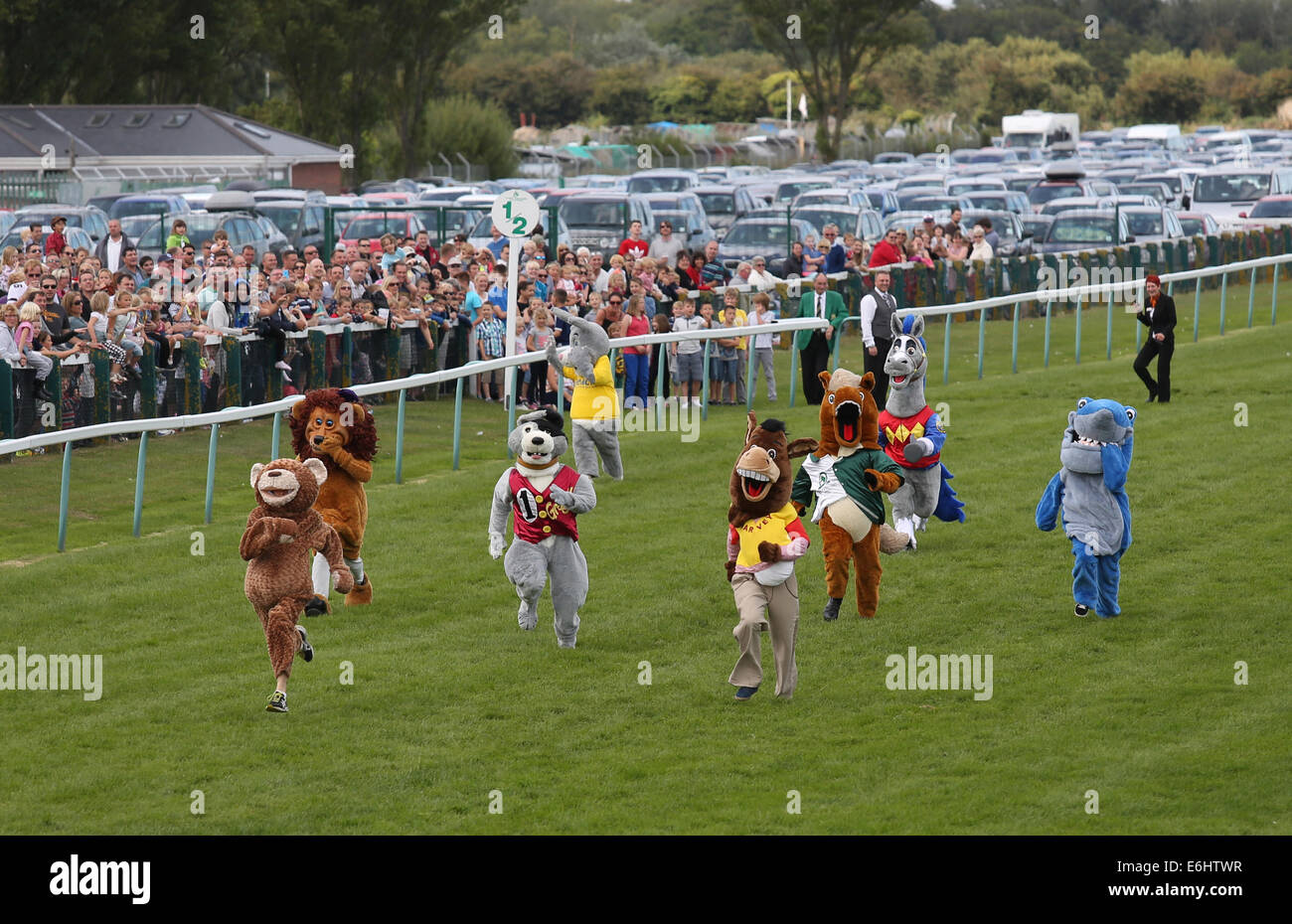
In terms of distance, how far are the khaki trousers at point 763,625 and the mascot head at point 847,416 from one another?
5.40ft

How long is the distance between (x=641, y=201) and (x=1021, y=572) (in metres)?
21.7

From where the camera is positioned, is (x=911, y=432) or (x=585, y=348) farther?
(x=585, y=348)

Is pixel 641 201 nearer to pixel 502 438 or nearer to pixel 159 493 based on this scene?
pixel 502 438

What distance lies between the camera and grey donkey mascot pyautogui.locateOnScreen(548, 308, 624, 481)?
14758mm

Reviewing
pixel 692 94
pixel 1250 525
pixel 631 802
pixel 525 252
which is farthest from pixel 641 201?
pixel 692 94

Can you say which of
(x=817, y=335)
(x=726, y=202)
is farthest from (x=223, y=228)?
(x=817, y=335)

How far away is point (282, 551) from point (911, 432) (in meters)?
4.92

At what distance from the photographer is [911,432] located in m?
13.0

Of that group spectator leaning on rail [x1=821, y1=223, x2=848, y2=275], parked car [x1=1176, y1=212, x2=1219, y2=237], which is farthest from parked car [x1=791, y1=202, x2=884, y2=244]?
spectator leaning on rail [x1=821, y1=223, x2=848, y2=275]

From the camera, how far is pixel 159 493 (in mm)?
15633

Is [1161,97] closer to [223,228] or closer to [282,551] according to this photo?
[223,228]

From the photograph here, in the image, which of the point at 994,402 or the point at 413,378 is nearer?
the point at 413,378

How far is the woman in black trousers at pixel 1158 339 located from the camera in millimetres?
18844

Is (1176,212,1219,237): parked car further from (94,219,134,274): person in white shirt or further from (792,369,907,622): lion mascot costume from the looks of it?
(792,369,907,622): lion mascot costume
